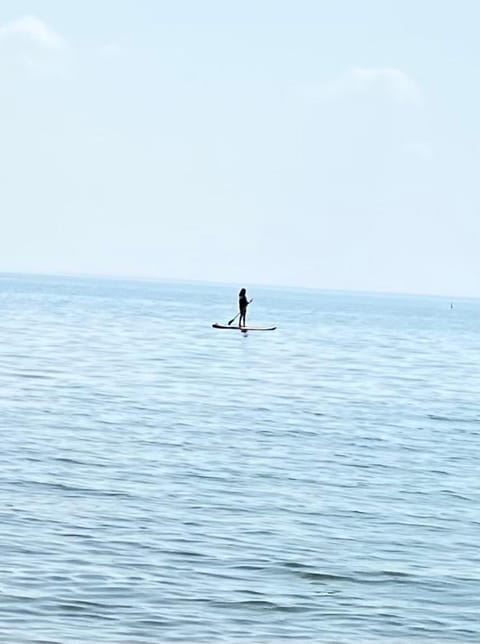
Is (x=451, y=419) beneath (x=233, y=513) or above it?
beneath

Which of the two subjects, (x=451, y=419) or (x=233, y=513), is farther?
(x=451, y=419)

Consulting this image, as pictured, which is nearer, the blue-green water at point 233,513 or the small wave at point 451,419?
the blue-green water at point 233,513

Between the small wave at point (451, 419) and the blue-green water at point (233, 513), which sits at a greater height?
the blue-green water at point (233, 513)

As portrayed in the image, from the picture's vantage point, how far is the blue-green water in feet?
52.6

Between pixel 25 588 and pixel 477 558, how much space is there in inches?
246

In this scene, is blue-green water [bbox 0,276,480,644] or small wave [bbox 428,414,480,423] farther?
small wave [bbox 428,414,480,423]

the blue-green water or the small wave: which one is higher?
the blue-green water

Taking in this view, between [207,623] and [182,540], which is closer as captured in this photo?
[207,623]

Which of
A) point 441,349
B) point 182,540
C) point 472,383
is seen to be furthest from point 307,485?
point 441,349

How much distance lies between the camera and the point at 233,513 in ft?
71.9

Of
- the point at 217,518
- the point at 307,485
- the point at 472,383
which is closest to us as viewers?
the point at 217,518

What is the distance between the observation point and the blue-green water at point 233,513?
632 inches

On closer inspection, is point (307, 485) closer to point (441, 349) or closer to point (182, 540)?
point (182, 540)

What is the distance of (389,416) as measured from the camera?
39.8 metres
